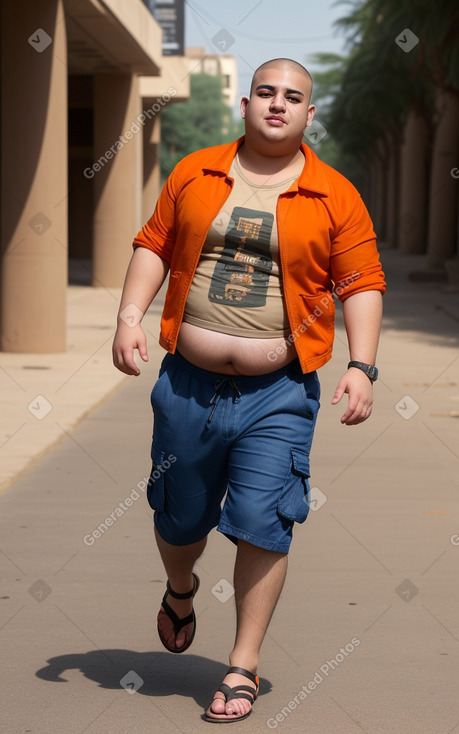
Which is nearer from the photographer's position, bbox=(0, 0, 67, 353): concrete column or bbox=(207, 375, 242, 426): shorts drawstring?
bbox=(207, 375, 242, 426): shorts drawstring

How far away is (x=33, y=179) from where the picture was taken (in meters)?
14.8

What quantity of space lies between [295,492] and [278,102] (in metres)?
1.23

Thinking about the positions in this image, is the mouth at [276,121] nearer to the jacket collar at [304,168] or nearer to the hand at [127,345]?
the jacket collar at [304,168]

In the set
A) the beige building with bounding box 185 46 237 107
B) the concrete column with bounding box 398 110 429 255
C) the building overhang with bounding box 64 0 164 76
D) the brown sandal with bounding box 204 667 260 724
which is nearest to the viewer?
the brown sandal with bounding box 204 667 260 724

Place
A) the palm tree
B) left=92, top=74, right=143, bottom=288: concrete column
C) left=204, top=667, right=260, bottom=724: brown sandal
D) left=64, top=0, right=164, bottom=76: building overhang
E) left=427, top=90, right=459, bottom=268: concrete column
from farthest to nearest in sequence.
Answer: left=427, top=90, right=459, bottom=268: concrete column < left=92, top=74, right=143, bottom=288: concrete column < the palm tree < left=64, top=0, right=164, bottom=76: building overhang < left=204, top=667, right=260, bottom=724: brown sandal

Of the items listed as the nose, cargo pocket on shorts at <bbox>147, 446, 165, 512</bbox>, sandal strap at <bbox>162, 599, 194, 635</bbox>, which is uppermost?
the nose

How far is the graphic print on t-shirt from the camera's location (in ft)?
13.6

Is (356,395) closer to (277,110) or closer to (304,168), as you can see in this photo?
(304,168)

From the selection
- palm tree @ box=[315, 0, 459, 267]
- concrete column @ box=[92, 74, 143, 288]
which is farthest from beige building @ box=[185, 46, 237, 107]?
concrete column @ box=[92, 74, 143, 288]

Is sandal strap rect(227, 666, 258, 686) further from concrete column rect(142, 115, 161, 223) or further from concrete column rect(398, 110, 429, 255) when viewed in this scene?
concrete column rect(398, 110, 429, 255)

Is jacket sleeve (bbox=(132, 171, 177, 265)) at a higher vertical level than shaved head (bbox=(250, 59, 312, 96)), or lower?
lower

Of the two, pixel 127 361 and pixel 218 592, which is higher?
pixel 127 361

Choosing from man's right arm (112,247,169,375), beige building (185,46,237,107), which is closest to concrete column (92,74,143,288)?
man's right arm (112,247,169,375)

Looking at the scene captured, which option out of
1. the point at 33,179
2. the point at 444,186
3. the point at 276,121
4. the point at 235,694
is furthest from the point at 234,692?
the point at 444,186
